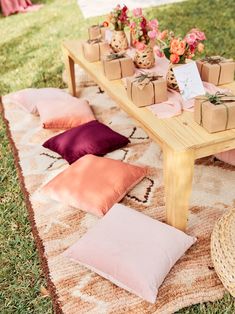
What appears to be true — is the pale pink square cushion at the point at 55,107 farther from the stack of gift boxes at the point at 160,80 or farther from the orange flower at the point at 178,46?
the orange flower at the point at 178,46

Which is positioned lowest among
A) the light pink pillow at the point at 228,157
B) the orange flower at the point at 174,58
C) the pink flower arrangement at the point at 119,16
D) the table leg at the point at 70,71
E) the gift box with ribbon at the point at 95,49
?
the light pink pillow at the point at 228,157

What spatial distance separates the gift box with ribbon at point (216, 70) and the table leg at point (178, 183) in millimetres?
788

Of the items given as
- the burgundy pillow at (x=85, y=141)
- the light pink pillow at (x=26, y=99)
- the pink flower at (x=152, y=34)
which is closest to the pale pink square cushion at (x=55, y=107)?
the light pink pillow at (x=26, y=99)

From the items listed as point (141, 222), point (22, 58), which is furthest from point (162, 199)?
point (22, 58)

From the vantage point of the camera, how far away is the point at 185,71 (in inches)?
106

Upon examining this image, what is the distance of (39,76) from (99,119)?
122cm

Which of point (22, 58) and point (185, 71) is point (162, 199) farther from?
point (22, 58)

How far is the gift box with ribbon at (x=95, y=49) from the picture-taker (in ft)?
11.1

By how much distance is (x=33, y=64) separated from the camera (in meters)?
4.90

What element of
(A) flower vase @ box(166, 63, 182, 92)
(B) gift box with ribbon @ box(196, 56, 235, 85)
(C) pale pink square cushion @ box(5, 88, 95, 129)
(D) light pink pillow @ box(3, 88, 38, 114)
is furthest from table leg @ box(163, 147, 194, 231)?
(D) light pink pillow @ box(3, 88, 38, 114)

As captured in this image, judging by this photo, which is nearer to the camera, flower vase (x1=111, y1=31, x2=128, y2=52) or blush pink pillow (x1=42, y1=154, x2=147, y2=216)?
blush pink pillow (x1=42, y1=154, x2=147, y2=216)

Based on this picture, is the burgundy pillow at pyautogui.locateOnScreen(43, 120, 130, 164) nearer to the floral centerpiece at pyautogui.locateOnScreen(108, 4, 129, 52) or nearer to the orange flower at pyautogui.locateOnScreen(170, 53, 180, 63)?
the floral centerpiece at pyautogui.locateOnScreen(108, 4, 129, 52)

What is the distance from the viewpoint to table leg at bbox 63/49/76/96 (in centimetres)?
393

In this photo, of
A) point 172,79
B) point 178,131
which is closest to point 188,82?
point 172,79
